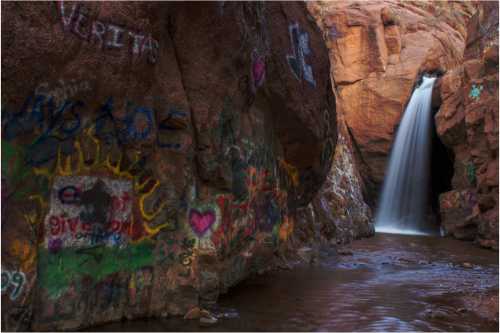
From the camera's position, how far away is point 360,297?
7.08 metres

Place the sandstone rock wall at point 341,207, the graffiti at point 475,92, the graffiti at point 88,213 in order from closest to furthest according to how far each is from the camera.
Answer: the graffiti at point 88,213
the sandstone rock wall at point 341,207
the graffiti at point 475,92

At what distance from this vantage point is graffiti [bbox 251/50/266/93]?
23.3 feet

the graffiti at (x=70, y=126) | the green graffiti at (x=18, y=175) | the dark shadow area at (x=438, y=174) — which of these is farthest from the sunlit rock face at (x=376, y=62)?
the green graffiti at (x=18, y=175)

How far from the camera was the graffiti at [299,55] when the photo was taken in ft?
27.4

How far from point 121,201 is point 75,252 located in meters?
0.73

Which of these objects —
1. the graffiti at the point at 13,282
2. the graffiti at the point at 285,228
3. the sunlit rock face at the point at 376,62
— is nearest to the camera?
the graffiti at the point at 13,282

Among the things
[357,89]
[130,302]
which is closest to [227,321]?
[130,302]

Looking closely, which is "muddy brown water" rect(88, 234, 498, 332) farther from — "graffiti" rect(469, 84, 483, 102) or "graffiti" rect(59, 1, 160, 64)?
"graffiti" rect(469, 84, 483, 102)

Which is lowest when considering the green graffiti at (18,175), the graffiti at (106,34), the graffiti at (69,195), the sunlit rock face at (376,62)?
the graffiti at (69,195)

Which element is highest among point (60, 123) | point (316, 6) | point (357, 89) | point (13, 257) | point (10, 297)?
point (316, 6)

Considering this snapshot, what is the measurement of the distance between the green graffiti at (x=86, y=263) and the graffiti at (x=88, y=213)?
84 mm

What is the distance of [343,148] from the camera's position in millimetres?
19719

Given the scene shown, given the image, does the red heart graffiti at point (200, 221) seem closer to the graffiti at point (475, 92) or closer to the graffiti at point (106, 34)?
the graffiti at point (106, 34)

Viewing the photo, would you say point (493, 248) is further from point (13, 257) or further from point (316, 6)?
point (316, 6)
